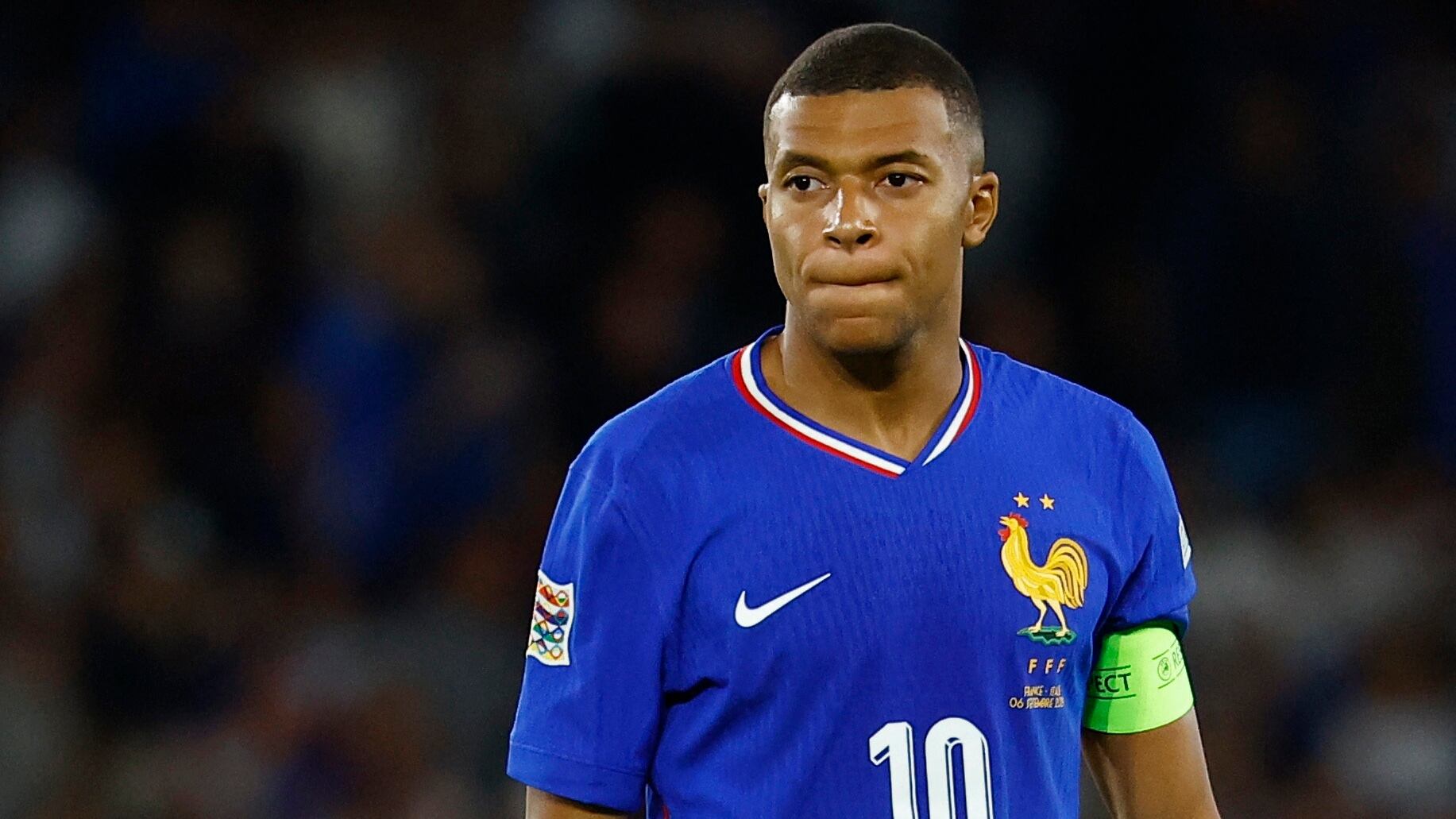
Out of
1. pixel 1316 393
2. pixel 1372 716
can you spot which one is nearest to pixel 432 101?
pixel 1316 393

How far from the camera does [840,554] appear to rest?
2.28 m

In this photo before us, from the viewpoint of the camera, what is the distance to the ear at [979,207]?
7.94 ft

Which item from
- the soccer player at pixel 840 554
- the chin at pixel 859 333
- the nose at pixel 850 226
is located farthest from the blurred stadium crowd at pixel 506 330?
the nose at pixel 850 226

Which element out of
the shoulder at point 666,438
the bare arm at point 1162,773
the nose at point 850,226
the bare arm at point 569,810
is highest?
the nose at point 850,226

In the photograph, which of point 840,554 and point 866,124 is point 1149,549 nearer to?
point 840,554

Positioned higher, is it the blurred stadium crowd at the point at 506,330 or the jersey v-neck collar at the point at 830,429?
the blurred stadium crowd at the point at 506,330

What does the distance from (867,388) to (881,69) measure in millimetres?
393

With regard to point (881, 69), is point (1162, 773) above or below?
below

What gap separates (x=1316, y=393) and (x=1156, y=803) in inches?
134

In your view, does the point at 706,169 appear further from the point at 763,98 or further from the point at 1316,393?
the point at 1316,393

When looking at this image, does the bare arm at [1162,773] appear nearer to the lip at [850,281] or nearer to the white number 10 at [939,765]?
the white number 10 at [939,765]

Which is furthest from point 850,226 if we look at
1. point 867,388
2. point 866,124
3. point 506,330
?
point 506,330

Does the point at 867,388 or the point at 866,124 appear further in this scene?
the point at 867,388

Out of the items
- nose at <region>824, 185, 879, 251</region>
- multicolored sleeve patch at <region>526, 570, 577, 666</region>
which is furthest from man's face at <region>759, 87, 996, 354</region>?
multicolored sleeve patch at <region>526, 570, 577, 666</region>
